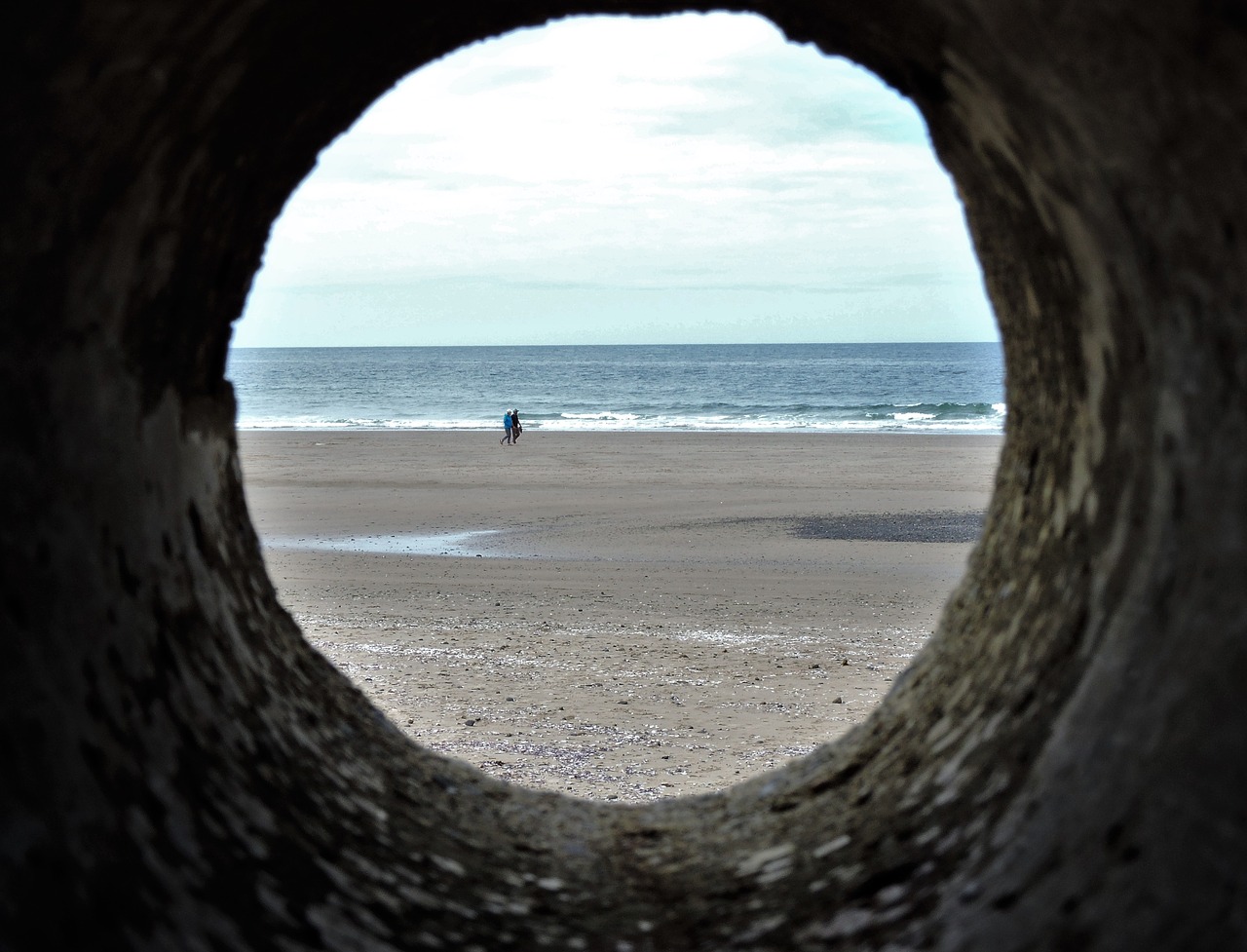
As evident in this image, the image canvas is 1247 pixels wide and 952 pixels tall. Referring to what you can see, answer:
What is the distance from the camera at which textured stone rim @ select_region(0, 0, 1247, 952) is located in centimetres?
212

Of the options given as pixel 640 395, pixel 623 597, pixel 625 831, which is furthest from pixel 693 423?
pixel 625 831

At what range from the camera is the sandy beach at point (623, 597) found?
7191mm

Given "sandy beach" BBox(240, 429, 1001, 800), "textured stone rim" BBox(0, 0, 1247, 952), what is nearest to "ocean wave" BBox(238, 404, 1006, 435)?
"sandy beach" BBox(240, 429, 1001, 800)

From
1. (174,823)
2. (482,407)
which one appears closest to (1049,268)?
(174,823)

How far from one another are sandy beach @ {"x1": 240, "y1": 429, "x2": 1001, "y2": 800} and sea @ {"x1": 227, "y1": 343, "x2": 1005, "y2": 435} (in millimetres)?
8829

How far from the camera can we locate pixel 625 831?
14.2 feet

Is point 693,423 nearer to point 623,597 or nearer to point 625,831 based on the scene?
point 623,597

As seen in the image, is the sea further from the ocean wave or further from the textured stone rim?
the textured stone rim

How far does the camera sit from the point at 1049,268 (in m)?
3.43

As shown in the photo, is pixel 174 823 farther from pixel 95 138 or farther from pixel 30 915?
pixel 95 138

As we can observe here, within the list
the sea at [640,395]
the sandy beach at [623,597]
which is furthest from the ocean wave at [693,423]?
the sandy beach at [623,597]

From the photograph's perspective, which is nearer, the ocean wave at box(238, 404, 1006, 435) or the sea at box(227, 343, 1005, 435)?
the ocean wave at box(238, 404, 1006, 435)

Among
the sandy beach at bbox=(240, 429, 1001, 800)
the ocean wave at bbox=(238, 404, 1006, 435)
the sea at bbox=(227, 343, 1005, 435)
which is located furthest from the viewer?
the sea at bbox=(227, 343, 1005, 435)

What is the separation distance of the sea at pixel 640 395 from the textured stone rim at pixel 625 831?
21.4 meters
